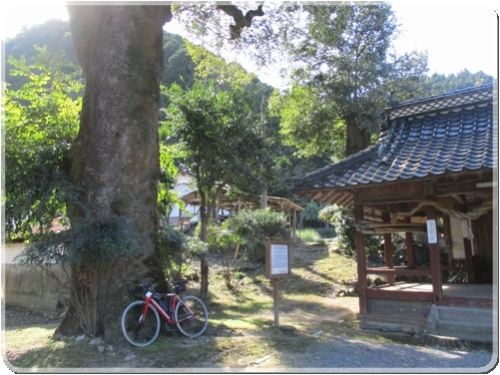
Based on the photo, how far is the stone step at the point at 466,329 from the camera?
6941 mm

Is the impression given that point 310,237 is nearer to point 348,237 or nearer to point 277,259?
point 348,237

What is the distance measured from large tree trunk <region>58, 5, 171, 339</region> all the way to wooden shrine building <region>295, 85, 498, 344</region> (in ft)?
11.0

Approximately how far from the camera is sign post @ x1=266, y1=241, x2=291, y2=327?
7312 mm

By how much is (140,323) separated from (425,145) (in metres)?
6.56

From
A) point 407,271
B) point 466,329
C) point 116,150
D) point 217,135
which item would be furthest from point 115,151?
point 466,329

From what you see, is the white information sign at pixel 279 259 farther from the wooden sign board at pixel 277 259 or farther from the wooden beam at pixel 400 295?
the wooden beam at pixel 400 295

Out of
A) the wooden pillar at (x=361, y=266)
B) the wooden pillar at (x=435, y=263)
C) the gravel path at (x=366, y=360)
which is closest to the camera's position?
the gravel path at (x=366, y=360)

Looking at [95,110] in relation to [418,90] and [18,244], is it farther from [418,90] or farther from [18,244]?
[418,90]

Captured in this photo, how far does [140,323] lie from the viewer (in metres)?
6.00

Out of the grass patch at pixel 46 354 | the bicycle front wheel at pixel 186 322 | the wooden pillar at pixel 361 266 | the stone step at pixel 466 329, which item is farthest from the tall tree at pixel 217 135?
the grass patch at pixel 46 354

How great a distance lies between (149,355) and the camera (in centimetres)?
529

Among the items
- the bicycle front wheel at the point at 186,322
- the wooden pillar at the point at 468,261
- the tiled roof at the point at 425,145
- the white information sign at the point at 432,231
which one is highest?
the tiled roof at the point at 425,145

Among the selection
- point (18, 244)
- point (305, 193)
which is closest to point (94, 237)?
point (305, 193)

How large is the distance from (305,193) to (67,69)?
7.77 metres
